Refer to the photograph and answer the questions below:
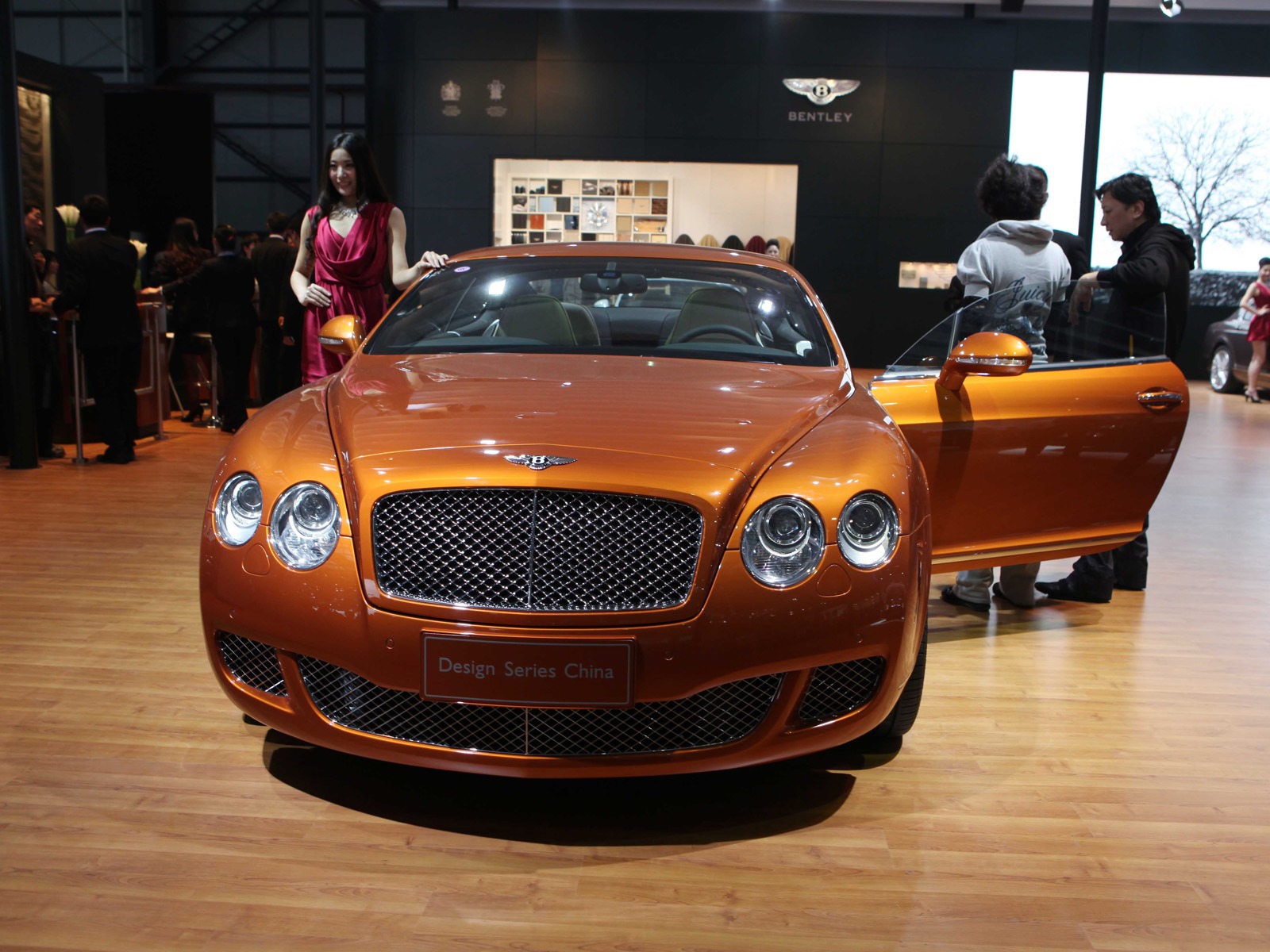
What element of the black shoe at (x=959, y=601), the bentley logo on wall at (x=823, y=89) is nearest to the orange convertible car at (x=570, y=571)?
the black shoe at (x=959, y=601)

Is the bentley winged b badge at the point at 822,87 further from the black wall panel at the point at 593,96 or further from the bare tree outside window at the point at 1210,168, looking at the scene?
the bare tree outside window at the point at 1210,168

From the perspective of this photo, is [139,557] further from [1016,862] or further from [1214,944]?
[1214,944]

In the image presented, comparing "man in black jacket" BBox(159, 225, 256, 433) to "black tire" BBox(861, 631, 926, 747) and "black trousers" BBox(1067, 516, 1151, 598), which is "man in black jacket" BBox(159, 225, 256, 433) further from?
"black tire" BBox(861, 631, 926, 747)

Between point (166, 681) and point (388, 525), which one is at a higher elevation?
point (388, 525)

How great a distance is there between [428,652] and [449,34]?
50.1 feet

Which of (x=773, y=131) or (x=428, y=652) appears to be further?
(x=773, y=131)

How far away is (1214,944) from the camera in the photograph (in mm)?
1999

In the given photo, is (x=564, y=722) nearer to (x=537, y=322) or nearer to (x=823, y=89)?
(x=537, y=322)

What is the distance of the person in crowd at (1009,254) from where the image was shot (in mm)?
4145

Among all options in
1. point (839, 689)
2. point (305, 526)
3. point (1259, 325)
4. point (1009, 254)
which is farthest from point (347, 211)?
point (1259, 325)

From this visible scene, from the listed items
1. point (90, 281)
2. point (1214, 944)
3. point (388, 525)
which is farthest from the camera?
point (90, 281)

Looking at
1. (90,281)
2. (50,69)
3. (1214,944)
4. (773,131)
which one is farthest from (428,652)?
(773,131)

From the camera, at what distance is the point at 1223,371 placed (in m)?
14.2

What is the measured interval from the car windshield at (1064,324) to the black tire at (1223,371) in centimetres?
1142
